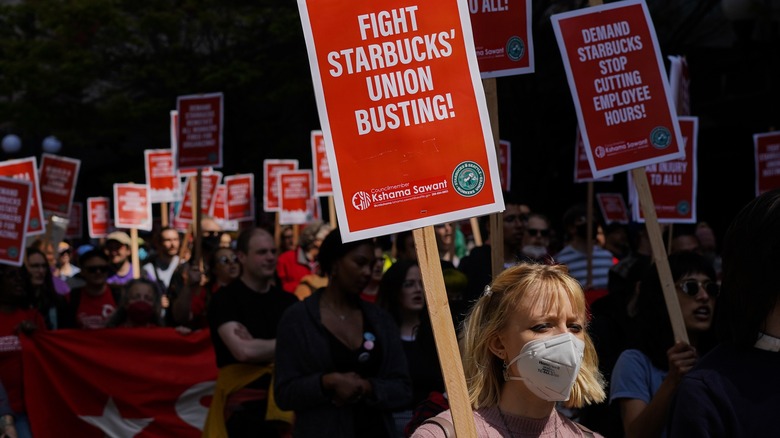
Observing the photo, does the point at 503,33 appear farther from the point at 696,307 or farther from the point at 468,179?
the point at 468,179

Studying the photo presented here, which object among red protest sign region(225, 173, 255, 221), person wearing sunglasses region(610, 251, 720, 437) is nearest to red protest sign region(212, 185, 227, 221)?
red protest sign region(225, 173, 255, 221)

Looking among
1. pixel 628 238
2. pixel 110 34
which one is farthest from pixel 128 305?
pixel 110 34

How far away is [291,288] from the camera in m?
Answer: 12.2

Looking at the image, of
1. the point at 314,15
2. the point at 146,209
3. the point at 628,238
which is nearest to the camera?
the point at 314,15

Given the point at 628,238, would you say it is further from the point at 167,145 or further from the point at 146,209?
the point at 167,145

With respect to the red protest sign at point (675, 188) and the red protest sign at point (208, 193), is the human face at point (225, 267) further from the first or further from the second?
the red protest sign at point (208, 193)

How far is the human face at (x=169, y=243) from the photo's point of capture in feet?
44.5

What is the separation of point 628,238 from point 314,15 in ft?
29.2

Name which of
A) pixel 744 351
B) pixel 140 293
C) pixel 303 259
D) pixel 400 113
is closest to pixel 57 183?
pixel 303 259

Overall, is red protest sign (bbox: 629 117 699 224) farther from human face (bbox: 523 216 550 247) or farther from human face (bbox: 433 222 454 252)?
human face (bbox: 433 222 454 252)

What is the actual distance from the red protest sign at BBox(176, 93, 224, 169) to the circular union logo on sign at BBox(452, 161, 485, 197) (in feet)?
29.6

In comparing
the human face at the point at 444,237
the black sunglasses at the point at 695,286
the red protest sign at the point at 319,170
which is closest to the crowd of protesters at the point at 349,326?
the black sunglasses at the point at 695,286

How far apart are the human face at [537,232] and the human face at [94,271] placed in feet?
10.6

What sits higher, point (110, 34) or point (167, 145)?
point (110, 34)
